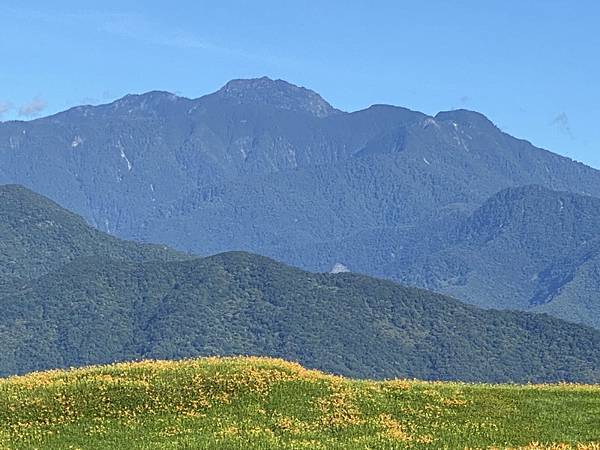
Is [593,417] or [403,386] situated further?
[403,386]

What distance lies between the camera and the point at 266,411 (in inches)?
1590

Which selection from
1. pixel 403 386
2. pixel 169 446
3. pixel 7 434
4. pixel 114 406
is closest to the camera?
pixel 169 446

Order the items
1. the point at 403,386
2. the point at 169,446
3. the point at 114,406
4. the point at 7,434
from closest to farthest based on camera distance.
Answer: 1. the point at 169,446
2. the point at 7,434
3. the point at 114,406
4. the point at 403,386

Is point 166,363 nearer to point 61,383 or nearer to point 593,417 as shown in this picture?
point 61,383

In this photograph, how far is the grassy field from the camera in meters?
36.5

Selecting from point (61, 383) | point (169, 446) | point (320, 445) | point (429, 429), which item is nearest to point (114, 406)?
point (61, 383)

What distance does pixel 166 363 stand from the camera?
47.9 meters

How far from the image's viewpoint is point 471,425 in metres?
39.1

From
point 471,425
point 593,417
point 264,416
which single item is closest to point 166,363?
point 264,416

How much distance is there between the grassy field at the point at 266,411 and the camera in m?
36.5

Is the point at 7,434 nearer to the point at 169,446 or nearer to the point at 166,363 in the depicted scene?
the point at 169,446

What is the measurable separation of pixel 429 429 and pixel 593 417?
7924 millimetres

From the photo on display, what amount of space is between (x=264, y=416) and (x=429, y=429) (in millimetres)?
6747

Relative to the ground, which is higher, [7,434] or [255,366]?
[255,366]
